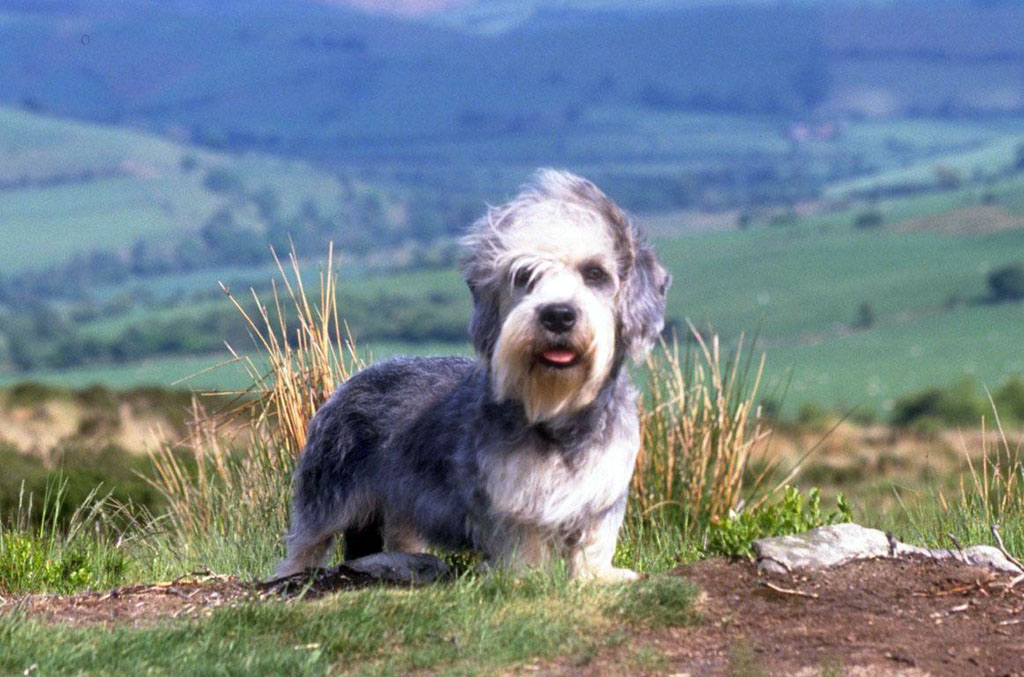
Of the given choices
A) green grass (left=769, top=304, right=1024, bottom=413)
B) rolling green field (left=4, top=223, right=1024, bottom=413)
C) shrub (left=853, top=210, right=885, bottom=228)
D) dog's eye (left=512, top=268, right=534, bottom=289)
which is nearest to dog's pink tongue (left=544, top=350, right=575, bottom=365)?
dog's eye (left=512, top=268, right=534, bottom=289)

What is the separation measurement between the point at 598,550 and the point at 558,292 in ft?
4.08

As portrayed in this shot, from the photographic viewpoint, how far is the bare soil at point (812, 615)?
6059 millimetres

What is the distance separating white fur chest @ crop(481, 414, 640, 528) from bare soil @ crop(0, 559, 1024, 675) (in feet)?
1.98

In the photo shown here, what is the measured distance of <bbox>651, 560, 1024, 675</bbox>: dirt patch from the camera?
605cm

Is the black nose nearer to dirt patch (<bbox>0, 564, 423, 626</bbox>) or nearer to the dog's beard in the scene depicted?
the dog's beard

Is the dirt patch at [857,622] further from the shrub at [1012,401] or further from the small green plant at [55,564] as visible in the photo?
the shrub at [1012,401]

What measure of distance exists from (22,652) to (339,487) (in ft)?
6.80

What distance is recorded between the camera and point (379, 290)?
13575 centimetres

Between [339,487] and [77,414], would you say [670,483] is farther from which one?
[77,414]

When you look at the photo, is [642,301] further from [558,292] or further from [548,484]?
[548,484]

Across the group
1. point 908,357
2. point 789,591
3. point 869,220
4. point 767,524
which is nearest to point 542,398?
point 789,591

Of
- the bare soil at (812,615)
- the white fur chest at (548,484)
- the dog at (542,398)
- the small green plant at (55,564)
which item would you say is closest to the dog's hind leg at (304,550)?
the bare soil at (812,615)

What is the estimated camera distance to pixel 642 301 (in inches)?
279

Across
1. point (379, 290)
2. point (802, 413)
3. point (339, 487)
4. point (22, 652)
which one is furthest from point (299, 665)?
point (379, 290)
